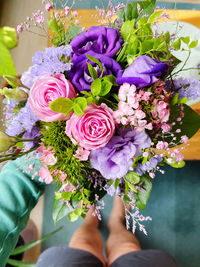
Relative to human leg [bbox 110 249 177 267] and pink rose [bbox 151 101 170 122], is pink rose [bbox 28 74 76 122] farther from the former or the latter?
human leg [bbox 110 249 177 267]

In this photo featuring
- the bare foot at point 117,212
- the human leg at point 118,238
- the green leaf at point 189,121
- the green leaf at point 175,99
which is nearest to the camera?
the green leaf at point 175,99

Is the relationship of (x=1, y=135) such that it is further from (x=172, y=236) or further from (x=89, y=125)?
(x=172, y=236)

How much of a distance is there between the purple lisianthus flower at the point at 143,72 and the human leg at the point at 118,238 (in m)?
0.84

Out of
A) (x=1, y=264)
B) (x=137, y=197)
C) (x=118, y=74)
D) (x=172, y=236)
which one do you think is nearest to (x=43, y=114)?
(x=118, y=74)

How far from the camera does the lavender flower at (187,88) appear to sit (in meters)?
0.53

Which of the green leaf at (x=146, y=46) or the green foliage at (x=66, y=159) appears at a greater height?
the green leaf at (x=146, y=46)

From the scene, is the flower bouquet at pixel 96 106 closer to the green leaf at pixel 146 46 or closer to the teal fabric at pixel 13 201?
the green leaf at pixel 146 46

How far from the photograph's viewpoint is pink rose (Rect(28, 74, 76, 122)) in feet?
1.36

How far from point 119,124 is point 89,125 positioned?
0.07m

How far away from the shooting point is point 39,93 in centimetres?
42

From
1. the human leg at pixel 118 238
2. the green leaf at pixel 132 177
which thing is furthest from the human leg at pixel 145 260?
the green leaf at pixel 132 177

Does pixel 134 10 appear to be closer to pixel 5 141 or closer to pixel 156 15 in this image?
pixel 156 15

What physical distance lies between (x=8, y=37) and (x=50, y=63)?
317 mm

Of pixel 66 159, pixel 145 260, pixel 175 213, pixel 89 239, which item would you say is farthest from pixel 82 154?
pixel 175 213
